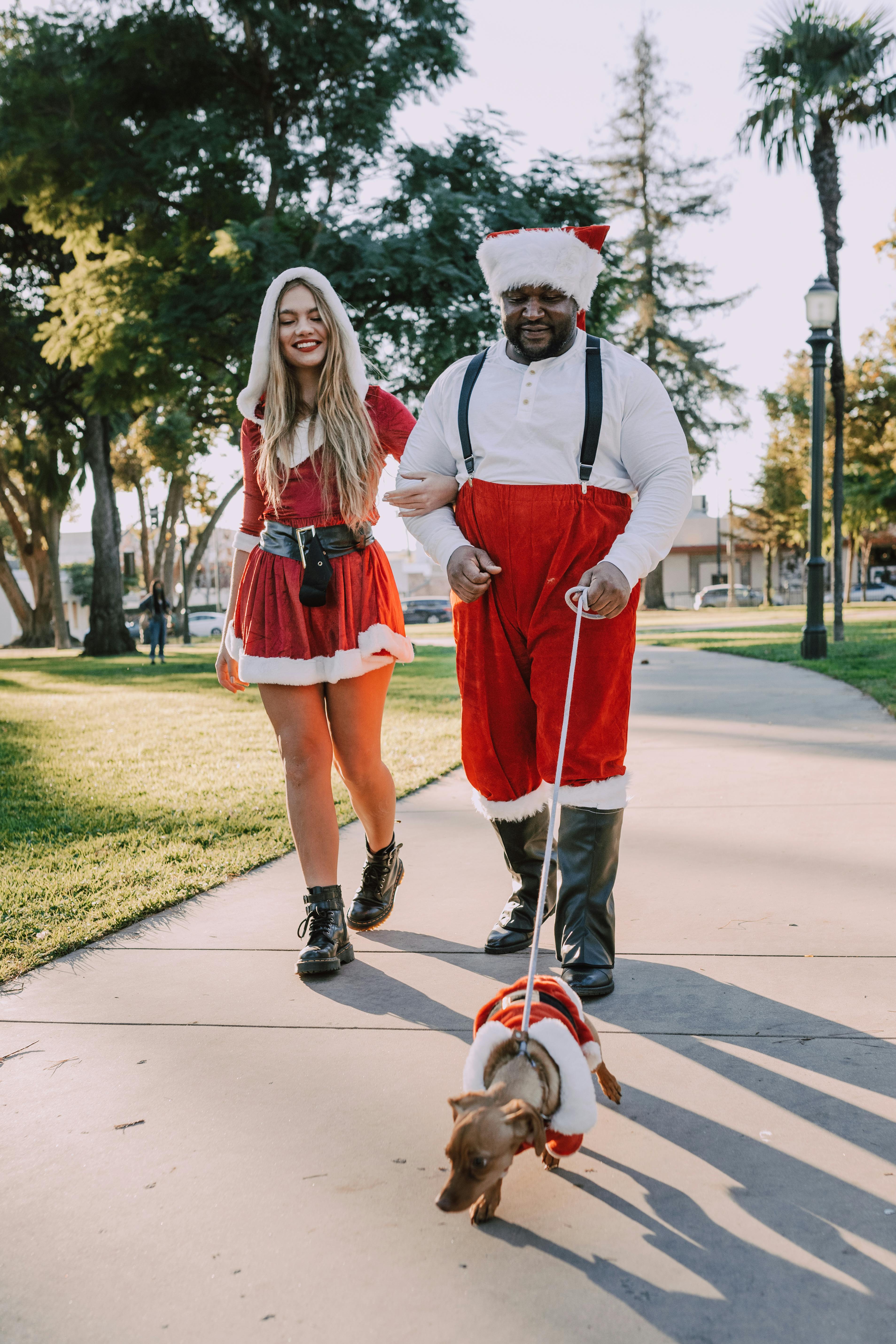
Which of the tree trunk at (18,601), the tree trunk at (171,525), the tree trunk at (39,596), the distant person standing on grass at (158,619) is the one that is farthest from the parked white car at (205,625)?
the distant person standing on grass at (158,619)

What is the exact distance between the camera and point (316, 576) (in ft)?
11.4

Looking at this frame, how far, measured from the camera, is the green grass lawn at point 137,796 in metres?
4.09

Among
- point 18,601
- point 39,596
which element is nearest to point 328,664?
point 39,596

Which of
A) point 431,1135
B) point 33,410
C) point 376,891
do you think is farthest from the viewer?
point 33,410

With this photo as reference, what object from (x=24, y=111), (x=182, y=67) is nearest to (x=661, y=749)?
(x=182, y=67)

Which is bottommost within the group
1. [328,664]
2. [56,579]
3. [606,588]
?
[328,664]

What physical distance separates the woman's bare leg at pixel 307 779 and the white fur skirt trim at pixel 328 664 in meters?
0.05

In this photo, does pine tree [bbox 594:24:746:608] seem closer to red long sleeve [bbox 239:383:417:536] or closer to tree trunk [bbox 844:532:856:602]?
tree trunk [bbox 844:532:856:602]

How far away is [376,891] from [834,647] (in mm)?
11882

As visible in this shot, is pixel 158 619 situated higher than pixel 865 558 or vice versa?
pixel 865 558

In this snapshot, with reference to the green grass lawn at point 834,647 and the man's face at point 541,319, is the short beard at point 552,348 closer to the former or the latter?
the man's face at point 541,319

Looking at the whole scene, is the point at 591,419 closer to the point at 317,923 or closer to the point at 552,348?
the point at 552,348

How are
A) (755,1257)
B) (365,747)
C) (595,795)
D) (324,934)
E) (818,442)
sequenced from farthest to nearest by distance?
(818,442), (365,747), (324,934), (595,795), (755,1257)

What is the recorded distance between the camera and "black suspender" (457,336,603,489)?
120 inches
